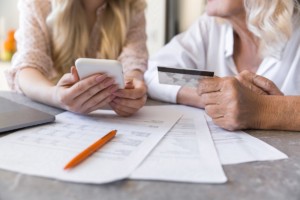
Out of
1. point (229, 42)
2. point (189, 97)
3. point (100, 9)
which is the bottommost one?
point (189, 97)

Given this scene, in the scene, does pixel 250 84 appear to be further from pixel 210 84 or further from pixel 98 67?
pixel 98 67

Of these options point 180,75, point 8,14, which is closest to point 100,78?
point 180,75

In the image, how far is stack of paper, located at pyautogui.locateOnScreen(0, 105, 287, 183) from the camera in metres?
0.39

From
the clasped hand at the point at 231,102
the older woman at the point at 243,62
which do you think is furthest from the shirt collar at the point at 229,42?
the clasped hand at the point at 231,102

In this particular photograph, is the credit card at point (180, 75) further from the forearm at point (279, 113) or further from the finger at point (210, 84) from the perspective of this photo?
the forearm at point (279, 113)

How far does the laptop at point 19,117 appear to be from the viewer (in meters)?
0.54

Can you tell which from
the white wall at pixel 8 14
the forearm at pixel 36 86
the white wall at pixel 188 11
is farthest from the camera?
the white wall at pixel 8 14

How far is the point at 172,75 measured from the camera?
608 millimetres

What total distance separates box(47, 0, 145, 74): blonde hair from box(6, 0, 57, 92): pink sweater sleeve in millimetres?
31

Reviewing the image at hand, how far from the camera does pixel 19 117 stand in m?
0.58

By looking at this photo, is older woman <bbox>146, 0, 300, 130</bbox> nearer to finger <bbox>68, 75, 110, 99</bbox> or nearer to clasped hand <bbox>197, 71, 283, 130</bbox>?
clasped hand <bbox>197, 71, 283, 130</bbox>

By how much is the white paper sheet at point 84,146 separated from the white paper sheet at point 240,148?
10cm

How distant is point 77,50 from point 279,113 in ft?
2.31

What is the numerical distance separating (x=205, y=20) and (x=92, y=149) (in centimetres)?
82
